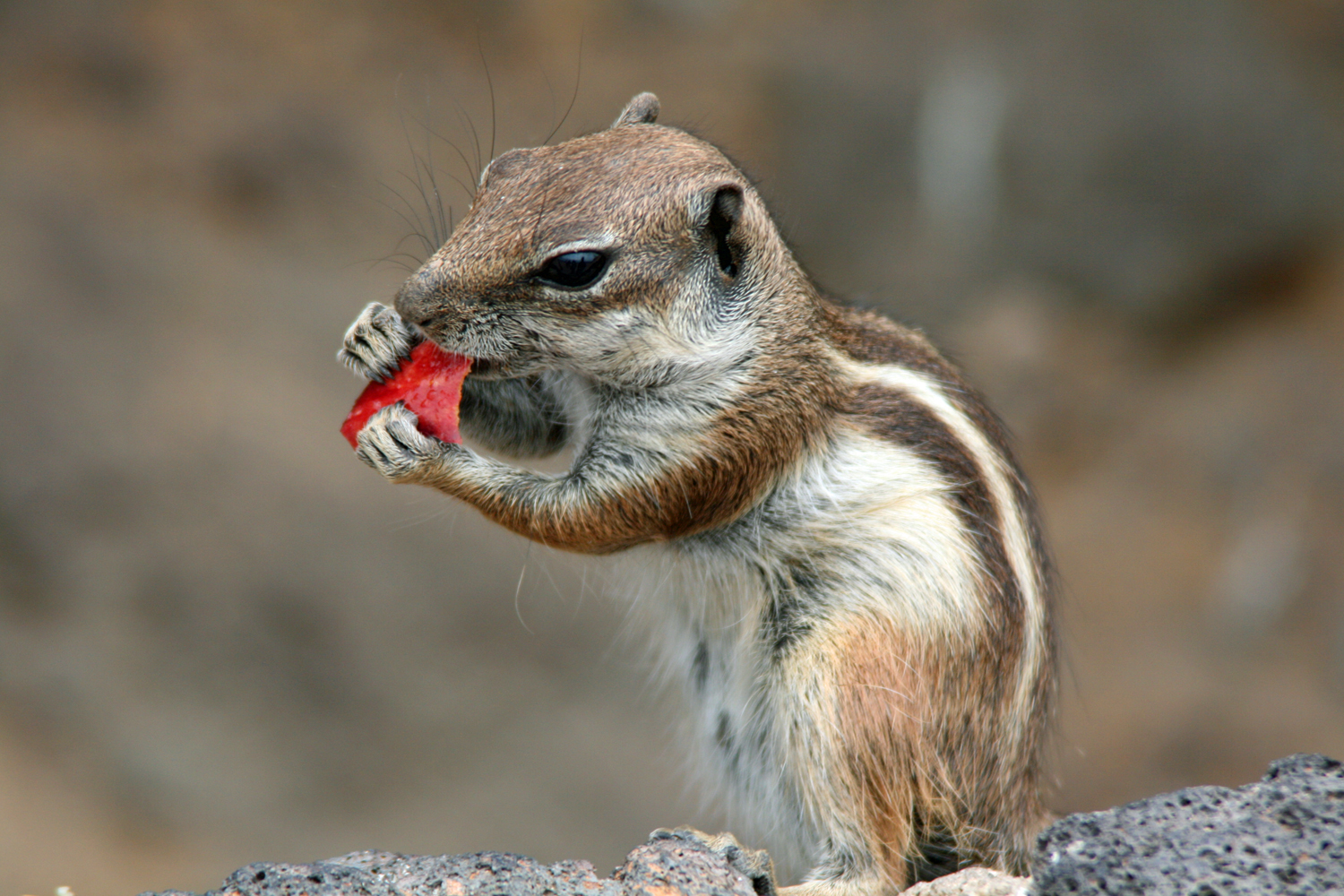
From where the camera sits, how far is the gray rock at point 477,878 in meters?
2.32

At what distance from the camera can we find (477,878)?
7.82 feet

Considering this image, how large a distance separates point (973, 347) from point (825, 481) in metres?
6.70

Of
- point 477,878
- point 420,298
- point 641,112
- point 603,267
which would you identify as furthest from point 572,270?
point 477,878

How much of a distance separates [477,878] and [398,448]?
3.95 feet

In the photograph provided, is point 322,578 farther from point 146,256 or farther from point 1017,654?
point 1017,654

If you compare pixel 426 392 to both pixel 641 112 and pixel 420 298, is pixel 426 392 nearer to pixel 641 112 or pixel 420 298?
pixel 420 298

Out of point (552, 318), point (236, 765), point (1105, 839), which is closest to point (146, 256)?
point (236, 765)

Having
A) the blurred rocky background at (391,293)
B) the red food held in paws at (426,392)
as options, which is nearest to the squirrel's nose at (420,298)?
the red food held in paws at (426,392)

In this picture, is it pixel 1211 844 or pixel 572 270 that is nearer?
pixel 1211 844

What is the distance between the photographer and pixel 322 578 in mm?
8055

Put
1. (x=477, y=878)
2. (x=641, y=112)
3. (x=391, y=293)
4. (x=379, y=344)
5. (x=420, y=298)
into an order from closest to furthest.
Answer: (x=477, y=878) → (x=420, y=298) → (x=379, y=344) → (x=641, y=112) → (x=391, y=293)

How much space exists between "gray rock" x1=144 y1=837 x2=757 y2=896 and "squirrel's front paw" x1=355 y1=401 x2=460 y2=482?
1.01 m

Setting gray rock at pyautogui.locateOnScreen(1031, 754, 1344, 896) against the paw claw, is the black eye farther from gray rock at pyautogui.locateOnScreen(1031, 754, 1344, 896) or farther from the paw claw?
gray rock at pyautogui.locateOnScreen(1031, 754, 1344, 896)

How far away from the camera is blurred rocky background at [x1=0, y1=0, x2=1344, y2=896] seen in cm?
783
